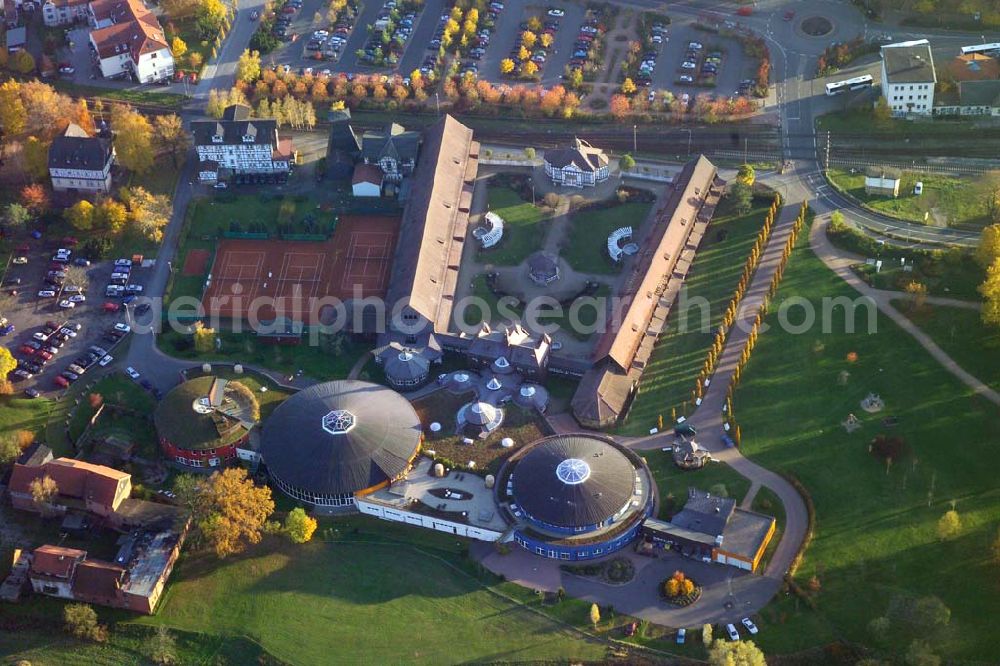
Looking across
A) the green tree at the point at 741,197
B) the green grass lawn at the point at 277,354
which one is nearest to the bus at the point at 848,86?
the green tree at the point at 741,197

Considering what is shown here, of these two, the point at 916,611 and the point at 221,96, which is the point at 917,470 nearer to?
the point at 916,611

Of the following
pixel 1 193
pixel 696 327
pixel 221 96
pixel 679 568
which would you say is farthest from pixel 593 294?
pixel 1 193

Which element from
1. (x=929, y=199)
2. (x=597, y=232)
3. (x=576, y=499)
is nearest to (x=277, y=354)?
(x=576, y=499)

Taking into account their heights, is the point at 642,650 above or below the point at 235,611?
above

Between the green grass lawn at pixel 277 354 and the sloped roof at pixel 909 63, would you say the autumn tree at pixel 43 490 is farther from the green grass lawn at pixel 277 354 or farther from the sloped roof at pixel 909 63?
the sloped roof at pixel 909 63

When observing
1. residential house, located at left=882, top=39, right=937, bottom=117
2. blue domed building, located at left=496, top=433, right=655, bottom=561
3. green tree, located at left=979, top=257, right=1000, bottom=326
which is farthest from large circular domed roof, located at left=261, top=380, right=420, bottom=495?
residential house, located at left=882, top=39, right=937, bottom=117

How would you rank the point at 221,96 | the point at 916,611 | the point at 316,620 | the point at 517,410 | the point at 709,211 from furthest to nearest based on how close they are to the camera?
the point at 221,96 → the point at 709,211 → the point at 517,410 → the point at 316,620 → the point at 916,611
